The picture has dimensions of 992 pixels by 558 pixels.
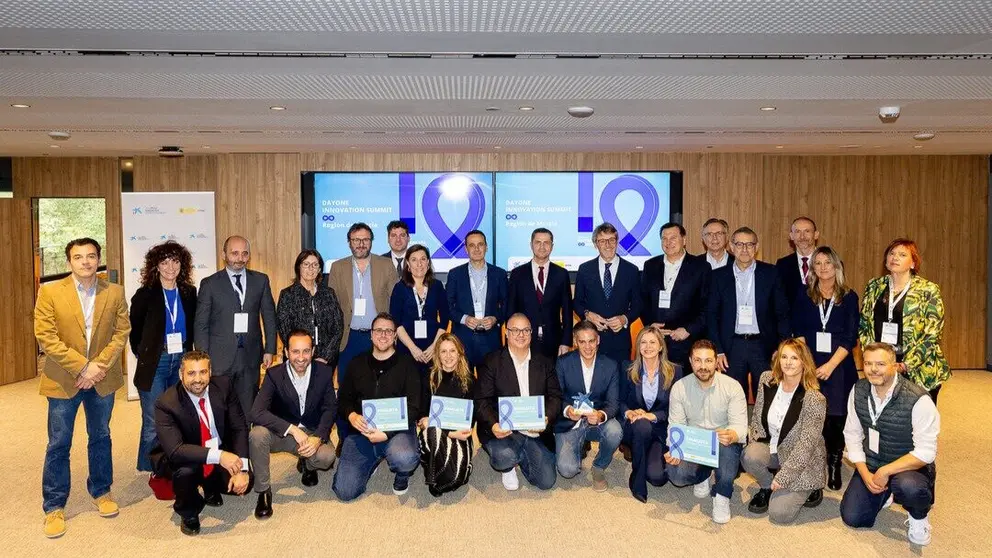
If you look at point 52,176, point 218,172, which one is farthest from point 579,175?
point 52,176

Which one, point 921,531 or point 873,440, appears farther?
point 873,440

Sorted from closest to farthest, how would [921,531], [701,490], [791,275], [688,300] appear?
[921,531] < [701,490] < [688,300] < [791,275]

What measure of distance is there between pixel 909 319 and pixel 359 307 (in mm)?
3594

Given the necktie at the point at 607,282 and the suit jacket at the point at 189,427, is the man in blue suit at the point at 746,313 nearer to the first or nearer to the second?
the necktie at the point at 607,282

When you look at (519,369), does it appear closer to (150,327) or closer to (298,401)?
(298,401)

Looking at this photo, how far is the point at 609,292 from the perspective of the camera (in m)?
5.63

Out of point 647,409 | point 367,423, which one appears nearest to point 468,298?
point 367,423

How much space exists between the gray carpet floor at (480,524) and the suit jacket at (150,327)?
73cm

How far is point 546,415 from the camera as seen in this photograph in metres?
4.98

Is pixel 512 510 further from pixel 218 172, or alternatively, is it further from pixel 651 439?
pixel 218 172

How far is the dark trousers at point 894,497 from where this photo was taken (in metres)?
4.05

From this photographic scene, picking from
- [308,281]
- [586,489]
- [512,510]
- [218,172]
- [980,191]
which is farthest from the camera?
[980,191]

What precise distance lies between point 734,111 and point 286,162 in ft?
15.2

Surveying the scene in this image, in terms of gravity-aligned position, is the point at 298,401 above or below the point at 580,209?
below
